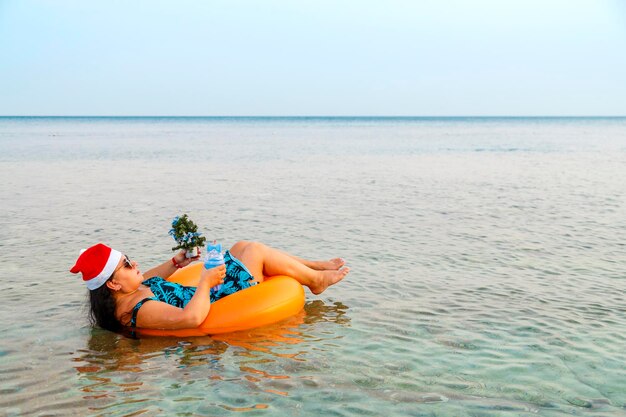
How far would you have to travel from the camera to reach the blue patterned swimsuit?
5629 mm

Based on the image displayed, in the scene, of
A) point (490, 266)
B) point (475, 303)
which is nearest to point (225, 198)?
point (490, 266)

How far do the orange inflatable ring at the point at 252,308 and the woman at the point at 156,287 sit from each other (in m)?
0.14

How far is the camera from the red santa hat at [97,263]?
5.09 metres

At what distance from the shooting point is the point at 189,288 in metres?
5.82

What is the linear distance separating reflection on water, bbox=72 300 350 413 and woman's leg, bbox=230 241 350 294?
51 centimetres

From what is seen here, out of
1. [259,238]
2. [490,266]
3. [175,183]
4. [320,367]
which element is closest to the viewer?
[320,367]

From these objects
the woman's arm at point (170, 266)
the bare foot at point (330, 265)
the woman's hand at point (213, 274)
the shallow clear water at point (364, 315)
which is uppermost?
the woman's hand at point (213, 274)

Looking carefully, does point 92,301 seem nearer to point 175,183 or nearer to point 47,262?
point 47,262

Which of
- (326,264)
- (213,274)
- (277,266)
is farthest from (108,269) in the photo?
(326,264)

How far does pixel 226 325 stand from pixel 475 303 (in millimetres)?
2562

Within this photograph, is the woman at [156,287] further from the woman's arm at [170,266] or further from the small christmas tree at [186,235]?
the small christmas tree at [186,235]

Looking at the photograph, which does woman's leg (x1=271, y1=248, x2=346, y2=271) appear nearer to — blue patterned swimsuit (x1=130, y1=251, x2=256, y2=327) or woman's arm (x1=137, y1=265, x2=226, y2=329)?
blue patterned swimsuit (x1=130, y1=251, x2=256, y2=327)

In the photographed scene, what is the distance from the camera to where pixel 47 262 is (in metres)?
8.30

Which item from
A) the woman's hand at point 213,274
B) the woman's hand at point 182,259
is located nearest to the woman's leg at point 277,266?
the woman's hand at point 182,259
